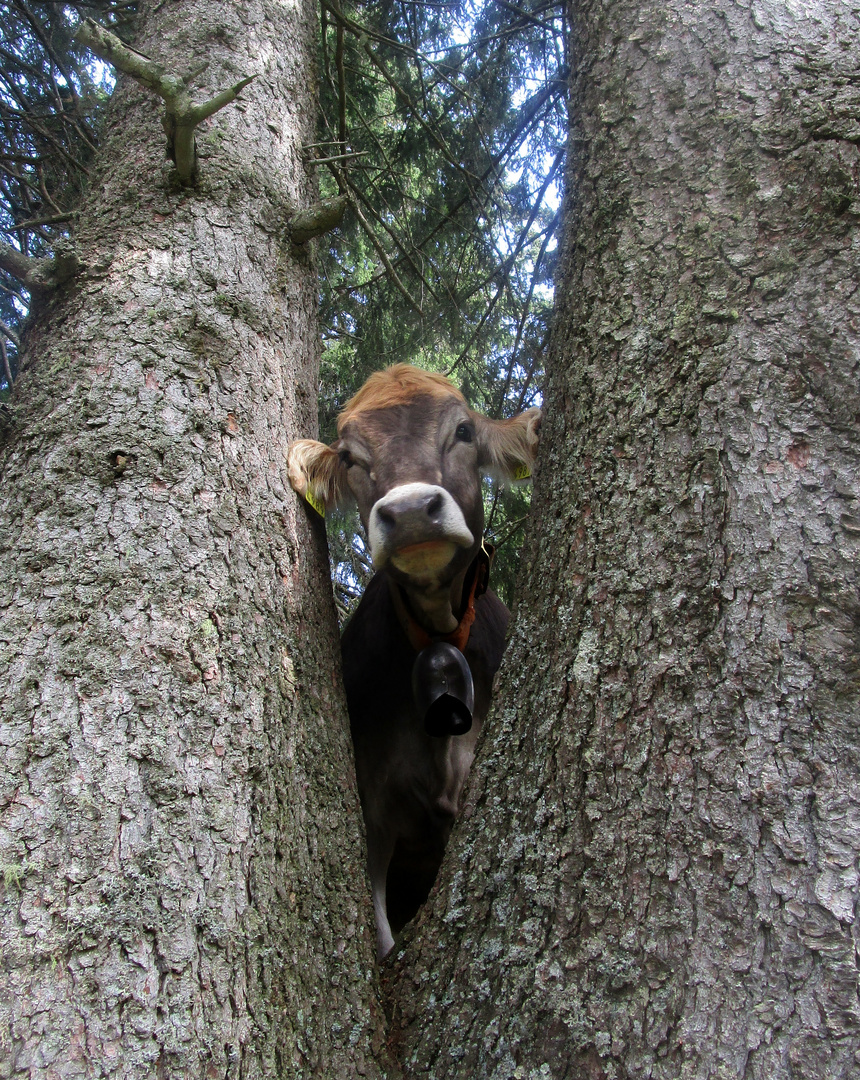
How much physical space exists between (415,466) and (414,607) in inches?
30.9

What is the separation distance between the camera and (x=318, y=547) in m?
2.93

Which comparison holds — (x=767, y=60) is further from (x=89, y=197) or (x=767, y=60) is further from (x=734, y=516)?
(x=89, y=197)

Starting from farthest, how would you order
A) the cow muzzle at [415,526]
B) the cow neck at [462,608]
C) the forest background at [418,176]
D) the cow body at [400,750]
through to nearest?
the forest background at [418,176] → the cow body at [400,750] → the cow neck at [462,608] → the cow muzzle at [415,526]

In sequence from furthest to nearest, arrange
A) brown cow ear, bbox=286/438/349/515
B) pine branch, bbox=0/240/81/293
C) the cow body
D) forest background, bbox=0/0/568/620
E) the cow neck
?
forest background, bbox=0/0/568/620, the cow body, the cow neck, brown cow ear, bbox=286/438/349/515, pine branch, bbox=0/240/81/293

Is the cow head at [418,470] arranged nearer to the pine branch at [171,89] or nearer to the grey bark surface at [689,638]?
the grey bark surface at [689,638]

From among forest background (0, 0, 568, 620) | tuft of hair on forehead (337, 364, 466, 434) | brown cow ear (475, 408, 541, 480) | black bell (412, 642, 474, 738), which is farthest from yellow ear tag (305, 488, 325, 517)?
forest background (0, 0, 568, 620)

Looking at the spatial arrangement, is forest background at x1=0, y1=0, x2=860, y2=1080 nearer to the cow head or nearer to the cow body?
the cow head

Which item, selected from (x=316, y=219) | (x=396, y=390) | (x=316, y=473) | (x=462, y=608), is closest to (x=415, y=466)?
(x=316, y=473)

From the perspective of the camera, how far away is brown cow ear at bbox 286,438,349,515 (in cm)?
283

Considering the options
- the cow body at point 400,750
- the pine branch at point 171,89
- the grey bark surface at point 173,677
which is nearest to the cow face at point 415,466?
the grey bark surface at point 173,677

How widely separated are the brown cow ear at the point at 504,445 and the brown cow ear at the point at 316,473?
A: 0.72m

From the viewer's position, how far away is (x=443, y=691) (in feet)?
10.3

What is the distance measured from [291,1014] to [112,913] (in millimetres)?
449

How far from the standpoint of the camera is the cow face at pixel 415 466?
3109 mm
